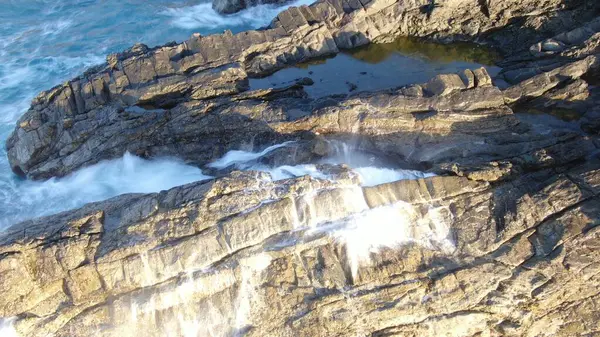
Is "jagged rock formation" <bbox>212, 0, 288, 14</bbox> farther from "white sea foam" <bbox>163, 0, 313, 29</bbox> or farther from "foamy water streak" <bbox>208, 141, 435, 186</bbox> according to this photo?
"foamy water streak" <bbox>208, 141, 435, 186</bbox>

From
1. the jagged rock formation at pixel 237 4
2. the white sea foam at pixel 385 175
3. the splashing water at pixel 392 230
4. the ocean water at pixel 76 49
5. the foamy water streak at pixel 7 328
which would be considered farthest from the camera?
the jagged rock formation at pixel 237 4

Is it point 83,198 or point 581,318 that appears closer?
point 581,318

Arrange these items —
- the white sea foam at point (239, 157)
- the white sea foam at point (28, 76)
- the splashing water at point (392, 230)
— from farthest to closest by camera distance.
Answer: the white sea foam at point (28, 76), the white sea foam at point (239, 157), the splashing water at point (392, 230)

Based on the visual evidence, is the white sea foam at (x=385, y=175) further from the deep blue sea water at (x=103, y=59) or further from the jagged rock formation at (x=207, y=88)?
the deep blue sea water at (x=103, y=59)

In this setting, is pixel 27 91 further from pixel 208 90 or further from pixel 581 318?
pixel 581 318

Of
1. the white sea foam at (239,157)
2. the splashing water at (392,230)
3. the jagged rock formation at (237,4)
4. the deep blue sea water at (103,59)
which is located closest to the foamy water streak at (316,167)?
the white sea foam at (239,157)

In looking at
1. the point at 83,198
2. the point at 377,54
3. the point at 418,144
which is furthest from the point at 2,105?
the point at 418,144

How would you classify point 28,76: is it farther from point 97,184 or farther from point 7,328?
point 7,328

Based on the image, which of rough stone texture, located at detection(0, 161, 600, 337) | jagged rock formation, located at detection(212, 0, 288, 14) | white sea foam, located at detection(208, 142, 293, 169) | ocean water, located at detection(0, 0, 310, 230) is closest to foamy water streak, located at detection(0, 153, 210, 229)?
ocean water, located at detection(0, 0, 310, 230)
